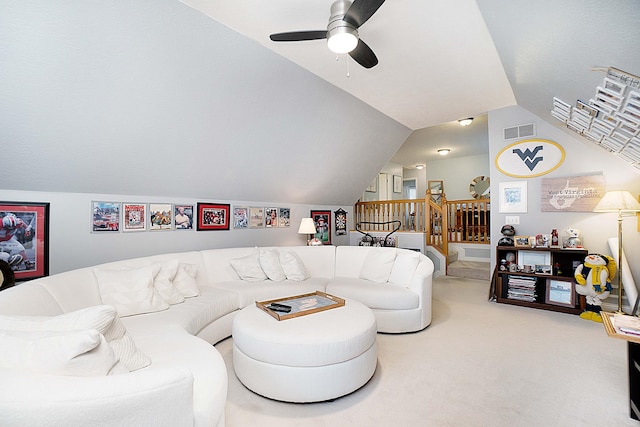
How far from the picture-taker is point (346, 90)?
4.02 metres

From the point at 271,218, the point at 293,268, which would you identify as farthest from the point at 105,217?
the point at 271,218

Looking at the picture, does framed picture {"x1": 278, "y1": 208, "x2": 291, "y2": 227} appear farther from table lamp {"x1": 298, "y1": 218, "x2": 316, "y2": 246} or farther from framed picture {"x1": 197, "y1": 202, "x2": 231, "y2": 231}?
framed picture {"x1": 197, "y1": 202, "x2": 231, "y2": 231}

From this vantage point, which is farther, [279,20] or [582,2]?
[279,20]

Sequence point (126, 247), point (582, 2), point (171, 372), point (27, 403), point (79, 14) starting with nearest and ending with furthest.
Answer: point (27, 403)
point (171, 372)
point (582, 2)
point (79, 14)
point (126, 247)

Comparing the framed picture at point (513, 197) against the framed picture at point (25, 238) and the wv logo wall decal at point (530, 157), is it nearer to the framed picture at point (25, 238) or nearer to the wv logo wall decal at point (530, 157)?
the wv logo wall decal at point (530, 157)

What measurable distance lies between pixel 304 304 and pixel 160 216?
2.32 meters

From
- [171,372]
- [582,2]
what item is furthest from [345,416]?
[582,2]

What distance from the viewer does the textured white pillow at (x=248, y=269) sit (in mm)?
3711

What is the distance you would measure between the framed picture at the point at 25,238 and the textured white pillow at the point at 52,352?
2.33 m

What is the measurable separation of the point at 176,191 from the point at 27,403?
3.29 m

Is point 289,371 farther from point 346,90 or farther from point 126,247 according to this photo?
point 346,90

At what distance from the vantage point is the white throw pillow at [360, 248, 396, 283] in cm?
371

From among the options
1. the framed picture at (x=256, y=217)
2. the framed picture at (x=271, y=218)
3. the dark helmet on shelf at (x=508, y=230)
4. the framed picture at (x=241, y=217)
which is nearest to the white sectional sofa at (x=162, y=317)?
the framed picture at (x=241, y=217)

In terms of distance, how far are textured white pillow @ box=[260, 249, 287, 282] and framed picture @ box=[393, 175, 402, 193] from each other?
646 cm
